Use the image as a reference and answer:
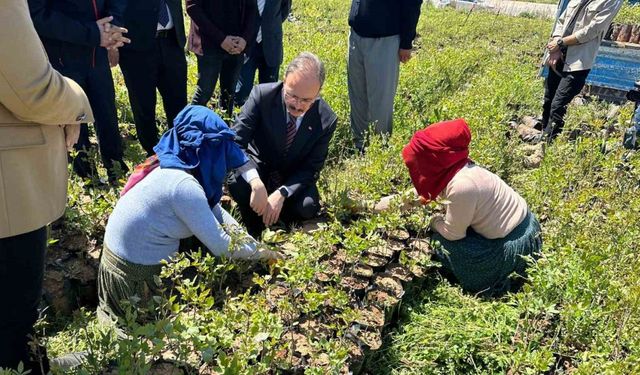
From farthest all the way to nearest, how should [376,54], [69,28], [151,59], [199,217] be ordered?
[376,54] < [151,59] < [69,28] < [199,217]

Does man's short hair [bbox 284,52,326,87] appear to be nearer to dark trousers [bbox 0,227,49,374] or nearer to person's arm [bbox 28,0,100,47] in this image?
person's arm [bbox 28,0,100,47]

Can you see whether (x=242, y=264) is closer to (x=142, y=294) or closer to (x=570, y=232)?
(x=142, y=294)

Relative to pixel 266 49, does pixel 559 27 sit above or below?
above

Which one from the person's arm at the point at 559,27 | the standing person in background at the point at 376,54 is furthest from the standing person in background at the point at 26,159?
the person's arm at the point at 559,27

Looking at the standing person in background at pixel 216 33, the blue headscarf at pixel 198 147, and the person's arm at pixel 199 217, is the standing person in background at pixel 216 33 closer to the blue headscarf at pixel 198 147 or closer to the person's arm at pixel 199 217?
the blue headscarf at pixel 198 147

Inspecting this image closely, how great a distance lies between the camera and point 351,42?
14.7ft

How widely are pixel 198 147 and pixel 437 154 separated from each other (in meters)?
1.22

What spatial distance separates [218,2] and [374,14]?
4.08 feet

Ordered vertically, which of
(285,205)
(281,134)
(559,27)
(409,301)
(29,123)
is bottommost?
(409,301)

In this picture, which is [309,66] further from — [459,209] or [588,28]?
[588,28]

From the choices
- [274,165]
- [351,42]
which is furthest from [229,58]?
[274,165]

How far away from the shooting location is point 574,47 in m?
4.45

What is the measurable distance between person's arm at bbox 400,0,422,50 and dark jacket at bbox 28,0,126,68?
225 centimetres

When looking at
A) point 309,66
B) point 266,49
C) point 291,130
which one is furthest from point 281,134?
point 266,49
